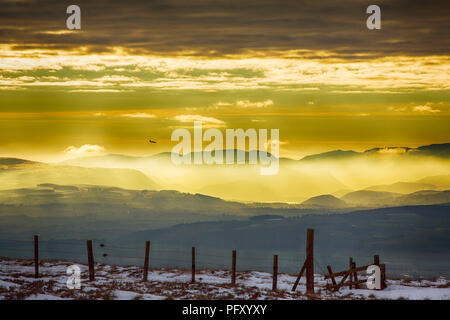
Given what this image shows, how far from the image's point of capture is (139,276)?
47438 millimetres

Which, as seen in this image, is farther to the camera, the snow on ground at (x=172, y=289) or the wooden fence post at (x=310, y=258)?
the wooden fence post at (x=310, y=258)

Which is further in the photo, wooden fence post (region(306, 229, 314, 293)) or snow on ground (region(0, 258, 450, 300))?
wooden fence post (region(306, 229, 314, 293))

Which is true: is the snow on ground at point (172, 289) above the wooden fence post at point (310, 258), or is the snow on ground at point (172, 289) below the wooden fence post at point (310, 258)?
below

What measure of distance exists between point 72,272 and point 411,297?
25778 millimetres

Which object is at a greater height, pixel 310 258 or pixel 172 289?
pixel 310 258

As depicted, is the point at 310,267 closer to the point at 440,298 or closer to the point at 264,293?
the point at 264,293

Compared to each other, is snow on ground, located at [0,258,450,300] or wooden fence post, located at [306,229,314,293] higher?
wooden fence post, located at [306,229,314,293]

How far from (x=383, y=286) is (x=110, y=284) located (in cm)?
1691

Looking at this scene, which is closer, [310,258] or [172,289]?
[310,258]

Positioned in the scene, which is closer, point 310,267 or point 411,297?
point 411,297
